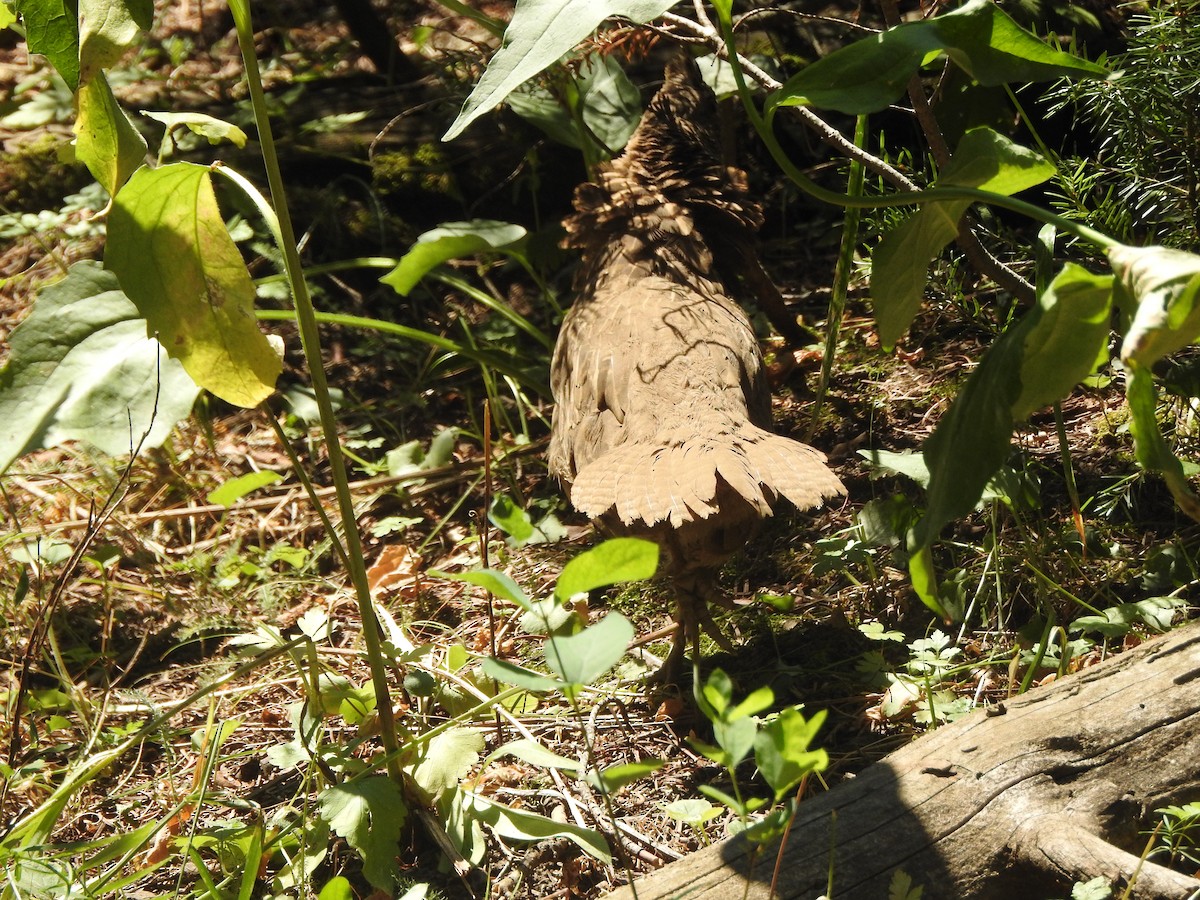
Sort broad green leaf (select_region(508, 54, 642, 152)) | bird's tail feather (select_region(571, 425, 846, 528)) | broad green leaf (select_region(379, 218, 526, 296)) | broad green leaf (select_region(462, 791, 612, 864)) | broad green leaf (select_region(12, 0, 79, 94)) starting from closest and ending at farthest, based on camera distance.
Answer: broad green leaf (select_region(12, 0, 79, 94))
broad green leaf (select_region(462, 791, 612, 864))
bird's tail feather (select_region(571, 425, 846, 528))
broad green leaf (select_region(379, 218, 526, 296))
broad green leaf (select_region(508, 54, 642, 152))

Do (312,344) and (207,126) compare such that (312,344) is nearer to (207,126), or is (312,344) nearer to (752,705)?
(207,126)

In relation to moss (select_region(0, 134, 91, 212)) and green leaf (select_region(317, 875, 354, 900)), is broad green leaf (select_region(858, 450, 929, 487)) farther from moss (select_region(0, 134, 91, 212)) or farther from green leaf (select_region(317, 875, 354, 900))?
moss (select_region(0, 134, 91, 212))

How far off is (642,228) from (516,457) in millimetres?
878

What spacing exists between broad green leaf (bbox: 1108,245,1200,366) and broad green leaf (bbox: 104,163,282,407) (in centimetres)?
132

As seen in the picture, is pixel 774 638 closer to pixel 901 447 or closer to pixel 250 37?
pixel 901 447

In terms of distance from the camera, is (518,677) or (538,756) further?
(538,756)

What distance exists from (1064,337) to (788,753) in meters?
0.63

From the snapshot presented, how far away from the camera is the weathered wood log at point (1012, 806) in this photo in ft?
5.43

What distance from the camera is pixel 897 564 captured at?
2.77 m

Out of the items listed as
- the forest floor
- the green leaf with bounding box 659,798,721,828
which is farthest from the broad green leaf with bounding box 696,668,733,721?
the green leaf with bounding box 659,798,721,828

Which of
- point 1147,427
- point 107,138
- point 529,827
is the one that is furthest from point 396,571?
point 1147,427

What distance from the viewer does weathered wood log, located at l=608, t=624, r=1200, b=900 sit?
1.66 m

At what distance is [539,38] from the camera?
1.48 m

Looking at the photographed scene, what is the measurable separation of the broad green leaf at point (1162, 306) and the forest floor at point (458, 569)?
3.15 ft
